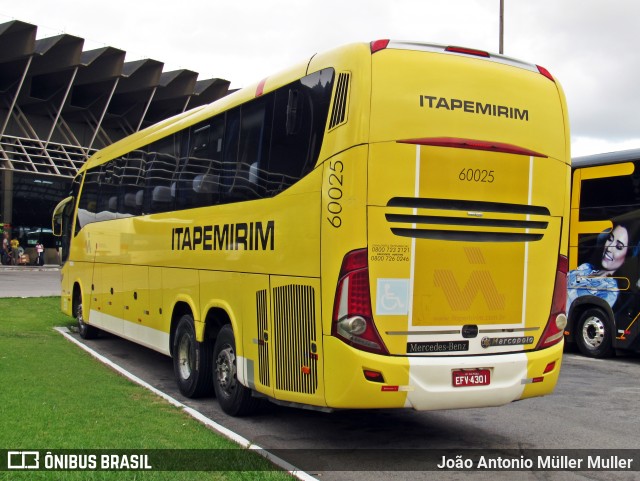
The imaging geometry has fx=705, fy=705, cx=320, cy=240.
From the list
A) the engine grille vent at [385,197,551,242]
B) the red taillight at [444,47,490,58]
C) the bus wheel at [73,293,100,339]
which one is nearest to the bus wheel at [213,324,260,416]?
the engine grille vent at [385,197,551,242]

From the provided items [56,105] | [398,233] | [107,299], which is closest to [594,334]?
[398,233]

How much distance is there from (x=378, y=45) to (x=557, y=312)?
307 centimetres

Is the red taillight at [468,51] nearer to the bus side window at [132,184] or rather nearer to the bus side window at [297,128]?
the bus side window at [297,128]

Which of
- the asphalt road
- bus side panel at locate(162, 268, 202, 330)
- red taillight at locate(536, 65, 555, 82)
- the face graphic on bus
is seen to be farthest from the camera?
the face graphic on bus

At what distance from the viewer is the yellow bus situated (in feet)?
19.4

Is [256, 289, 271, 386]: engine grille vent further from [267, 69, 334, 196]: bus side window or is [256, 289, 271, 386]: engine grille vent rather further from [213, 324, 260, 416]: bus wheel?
[267, 69, 334, 196]: bus side window

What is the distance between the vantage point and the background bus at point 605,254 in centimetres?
1270

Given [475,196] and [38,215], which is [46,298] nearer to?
[475,196]

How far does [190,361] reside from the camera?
8.97 meters

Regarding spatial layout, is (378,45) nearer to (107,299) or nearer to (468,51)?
(468,51)

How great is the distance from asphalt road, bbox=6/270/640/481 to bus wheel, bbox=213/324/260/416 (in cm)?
13

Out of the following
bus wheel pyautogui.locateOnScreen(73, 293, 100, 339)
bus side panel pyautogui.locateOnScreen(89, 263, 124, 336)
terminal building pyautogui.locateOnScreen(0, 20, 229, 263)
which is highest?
terminal building pyautogui.locateOnScreen(0, 20, 229, 263)

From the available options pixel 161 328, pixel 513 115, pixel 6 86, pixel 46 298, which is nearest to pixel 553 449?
pixel 513 115

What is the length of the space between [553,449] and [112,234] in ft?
28.2
